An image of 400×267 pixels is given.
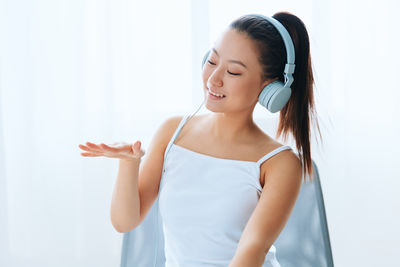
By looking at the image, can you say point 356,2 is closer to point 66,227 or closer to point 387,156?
point 387,156

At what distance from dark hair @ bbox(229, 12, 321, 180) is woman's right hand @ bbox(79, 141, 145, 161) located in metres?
0.32

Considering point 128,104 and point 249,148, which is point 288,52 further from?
point 128,104

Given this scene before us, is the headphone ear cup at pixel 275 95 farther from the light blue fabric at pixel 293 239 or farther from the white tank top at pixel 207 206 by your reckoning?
the light blue fabric at pixel 293 239

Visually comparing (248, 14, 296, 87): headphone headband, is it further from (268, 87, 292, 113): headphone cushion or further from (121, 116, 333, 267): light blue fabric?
(121, 116, 333, 267): light blue fabric

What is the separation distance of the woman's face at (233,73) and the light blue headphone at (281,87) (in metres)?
0.04

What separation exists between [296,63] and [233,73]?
0.50 feet

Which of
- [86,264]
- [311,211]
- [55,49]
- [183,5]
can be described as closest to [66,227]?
[86,264]

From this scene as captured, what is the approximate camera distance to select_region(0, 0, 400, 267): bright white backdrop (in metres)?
2.17

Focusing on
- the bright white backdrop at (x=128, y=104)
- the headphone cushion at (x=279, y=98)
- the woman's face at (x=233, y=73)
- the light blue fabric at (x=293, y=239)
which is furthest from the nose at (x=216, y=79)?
the bright white backdrop at (x=128, y=104)

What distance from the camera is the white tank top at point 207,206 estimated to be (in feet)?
3.70

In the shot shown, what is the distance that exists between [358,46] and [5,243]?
71.7 inches

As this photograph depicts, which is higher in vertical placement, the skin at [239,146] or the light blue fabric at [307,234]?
the skin at [239,146]

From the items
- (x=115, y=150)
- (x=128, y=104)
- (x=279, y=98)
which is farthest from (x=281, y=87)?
(x=128, y=104)

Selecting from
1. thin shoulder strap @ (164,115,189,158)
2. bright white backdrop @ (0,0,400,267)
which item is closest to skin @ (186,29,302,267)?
thin shoulder strap @ (164,115,189,158)
